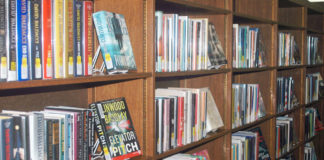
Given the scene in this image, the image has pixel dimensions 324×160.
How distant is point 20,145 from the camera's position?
115 cm

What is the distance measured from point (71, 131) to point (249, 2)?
185 centimetres

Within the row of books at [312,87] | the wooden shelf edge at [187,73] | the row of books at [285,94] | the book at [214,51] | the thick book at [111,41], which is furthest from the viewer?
the row of books at [312,87]

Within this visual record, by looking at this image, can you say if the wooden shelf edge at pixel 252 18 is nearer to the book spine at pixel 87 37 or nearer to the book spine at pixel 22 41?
the book spine at pixel 87 37

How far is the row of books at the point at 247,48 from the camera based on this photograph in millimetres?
2363

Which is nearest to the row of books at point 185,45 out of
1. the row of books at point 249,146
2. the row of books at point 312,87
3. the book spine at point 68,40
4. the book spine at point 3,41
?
the book spine at point 68,40

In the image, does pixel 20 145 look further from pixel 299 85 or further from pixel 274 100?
pixel 299 85

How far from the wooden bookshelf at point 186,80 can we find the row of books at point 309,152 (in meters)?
0.35

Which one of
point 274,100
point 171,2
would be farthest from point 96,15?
point 274,100

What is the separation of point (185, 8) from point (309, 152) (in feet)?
8.63

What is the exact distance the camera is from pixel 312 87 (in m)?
3.74

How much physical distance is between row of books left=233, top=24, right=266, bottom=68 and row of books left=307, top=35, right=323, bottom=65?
3.79 ft

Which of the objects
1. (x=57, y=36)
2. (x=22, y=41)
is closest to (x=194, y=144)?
(x=57, y=36)

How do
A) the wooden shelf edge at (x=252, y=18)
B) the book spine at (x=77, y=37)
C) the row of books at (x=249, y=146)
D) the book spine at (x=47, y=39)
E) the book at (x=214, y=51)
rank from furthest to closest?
the row of books at (x=249, y=146), the wooden shelf edge at (x=252, y=18), the book at (x=214, y=51), the book spine at (x=77, y=37), the book spine at (x=47, y=39)

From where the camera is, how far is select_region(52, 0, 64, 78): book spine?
4.05ft
